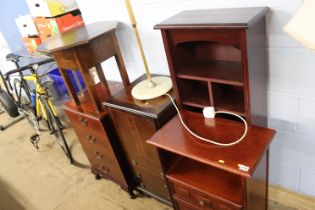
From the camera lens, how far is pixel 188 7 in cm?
138

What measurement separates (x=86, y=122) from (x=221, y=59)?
1.02 m

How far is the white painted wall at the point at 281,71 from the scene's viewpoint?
45.5 inches

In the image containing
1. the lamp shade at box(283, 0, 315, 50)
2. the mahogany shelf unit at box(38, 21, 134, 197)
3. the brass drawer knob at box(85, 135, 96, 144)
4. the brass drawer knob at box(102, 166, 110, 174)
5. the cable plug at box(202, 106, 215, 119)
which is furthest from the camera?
the brass drawer knob at box(102, 166, 110, 174)

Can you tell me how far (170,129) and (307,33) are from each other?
2.48 feet

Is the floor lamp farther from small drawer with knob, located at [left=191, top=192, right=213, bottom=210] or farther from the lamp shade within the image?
the lamp shade

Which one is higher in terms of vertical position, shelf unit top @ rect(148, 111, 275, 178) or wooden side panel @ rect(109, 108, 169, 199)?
shelf unit top @ rect(148, 111, 275, 178)

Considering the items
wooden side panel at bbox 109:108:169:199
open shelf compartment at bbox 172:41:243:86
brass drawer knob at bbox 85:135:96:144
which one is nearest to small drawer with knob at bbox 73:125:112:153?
brass drawer knob at bbox 85:135:96:144

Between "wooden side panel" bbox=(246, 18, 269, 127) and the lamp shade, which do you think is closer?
the lamp shade

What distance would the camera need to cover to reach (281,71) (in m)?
1.24

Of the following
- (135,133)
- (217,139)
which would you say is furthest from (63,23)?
(217,139)


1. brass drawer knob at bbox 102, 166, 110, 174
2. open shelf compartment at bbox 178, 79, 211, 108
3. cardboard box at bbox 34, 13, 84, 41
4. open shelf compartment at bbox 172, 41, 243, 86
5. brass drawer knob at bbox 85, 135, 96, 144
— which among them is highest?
cardboard box at bbox 34, 13, 84, 41

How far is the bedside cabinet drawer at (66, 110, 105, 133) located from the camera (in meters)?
1.73

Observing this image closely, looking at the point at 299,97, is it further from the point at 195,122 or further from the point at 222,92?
the point at 195,122

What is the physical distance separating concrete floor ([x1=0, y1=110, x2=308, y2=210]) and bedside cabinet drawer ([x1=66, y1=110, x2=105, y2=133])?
0.58 meters
